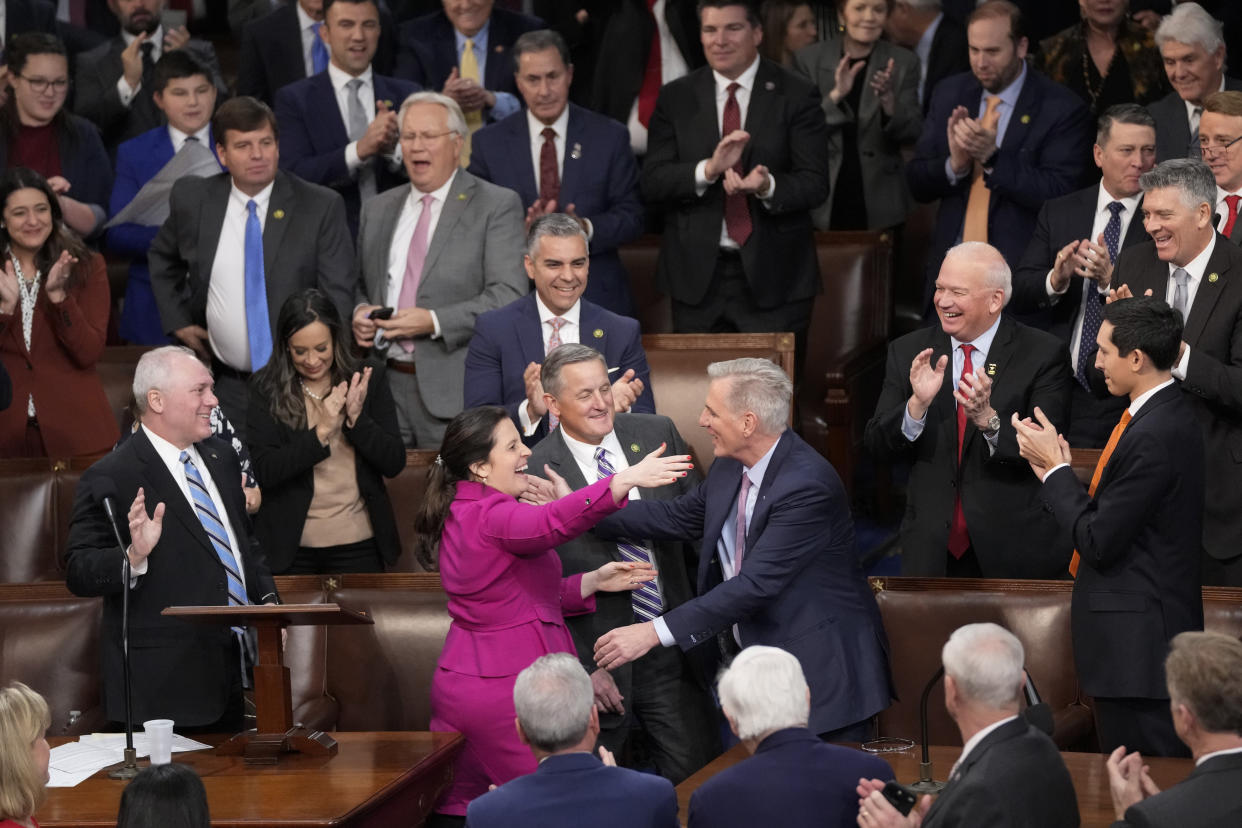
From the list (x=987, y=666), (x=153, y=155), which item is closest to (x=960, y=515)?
(x=987, y=666)

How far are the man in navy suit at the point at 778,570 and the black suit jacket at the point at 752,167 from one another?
2303mm

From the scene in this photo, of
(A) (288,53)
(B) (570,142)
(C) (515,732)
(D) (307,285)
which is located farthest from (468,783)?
(A) (288,53)

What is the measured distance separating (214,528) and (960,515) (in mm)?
2290

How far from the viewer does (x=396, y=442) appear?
17.8ft

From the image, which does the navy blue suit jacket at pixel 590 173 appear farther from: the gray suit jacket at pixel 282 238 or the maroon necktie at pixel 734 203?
the gray suit jacket at pixel 282 238

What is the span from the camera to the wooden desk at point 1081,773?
3.84m

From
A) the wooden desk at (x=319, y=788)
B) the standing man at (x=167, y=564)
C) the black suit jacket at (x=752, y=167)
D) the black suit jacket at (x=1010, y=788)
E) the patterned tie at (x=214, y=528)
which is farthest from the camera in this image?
the black suit jacket at (x=752, y=167)

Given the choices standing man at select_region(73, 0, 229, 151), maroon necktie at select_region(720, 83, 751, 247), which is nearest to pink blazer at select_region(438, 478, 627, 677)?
maroon necktie at select_region(720, 83, 751, 247)

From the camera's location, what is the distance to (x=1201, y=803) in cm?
315

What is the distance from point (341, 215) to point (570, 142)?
1.09 m

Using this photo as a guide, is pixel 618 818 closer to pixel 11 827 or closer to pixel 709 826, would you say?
pixel 709 826

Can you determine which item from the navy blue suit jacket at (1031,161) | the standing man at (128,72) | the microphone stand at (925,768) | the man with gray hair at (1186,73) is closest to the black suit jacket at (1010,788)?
the microphone stand at (925,768)

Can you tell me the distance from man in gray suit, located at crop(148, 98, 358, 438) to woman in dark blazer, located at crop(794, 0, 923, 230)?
252cm

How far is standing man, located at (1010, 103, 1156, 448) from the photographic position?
5.93 metres
